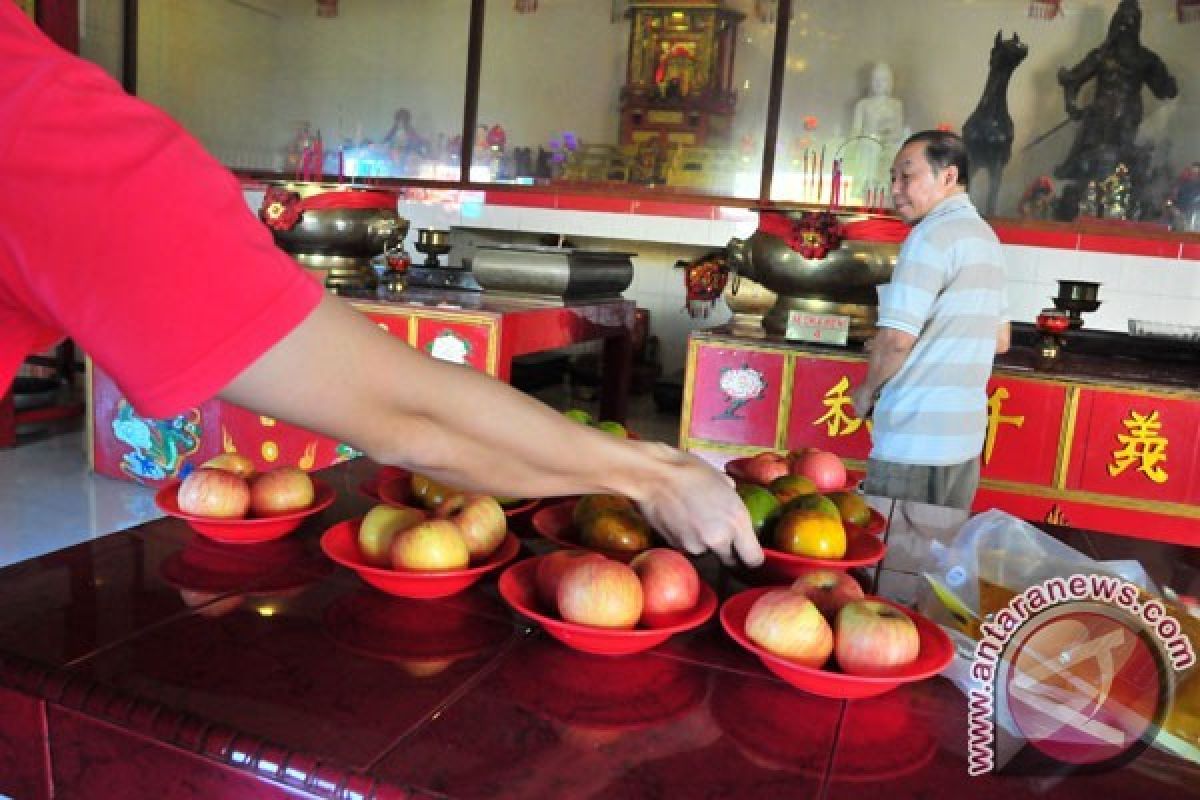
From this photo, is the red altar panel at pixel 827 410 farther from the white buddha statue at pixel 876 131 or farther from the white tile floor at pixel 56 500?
the white buddha statue at pixel 876 131

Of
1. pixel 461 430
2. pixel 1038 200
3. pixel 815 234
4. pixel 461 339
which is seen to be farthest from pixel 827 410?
pixel 1038 200

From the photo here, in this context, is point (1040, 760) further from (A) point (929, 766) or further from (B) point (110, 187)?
(B) point (110, 187)

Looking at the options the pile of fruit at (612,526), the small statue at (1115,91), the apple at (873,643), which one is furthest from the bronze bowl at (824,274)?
the small statue at (1115,91)

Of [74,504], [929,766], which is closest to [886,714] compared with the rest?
[929,766]

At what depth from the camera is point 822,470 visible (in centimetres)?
157

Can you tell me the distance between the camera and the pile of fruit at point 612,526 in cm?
117

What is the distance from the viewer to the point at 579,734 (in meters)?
0.83

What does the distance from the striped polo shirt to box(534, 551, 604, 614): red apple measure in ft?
5.19

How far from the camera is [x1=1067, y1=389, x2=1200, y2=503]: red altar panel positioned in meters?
2.92

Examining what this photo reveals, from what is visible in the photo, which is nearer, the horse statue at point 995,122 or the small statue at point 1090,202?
the small statue at point 1090,202

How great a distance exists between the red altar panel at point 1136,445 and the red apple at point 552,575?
8.03 ft

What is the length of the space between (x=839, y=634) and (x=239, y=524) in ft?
2.38

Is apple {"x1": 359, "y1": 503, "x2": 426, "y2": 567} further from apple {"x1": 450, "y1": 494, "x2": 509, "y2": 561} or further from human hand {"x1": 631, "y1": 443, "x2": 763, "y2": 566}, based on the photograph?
human hand {"x1": 631, "y1": 443, "x2": 763, "y2": 566}

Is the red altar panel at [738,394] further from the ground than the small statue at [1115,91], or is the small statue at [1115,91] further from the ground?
the small statue at [1115,91]
